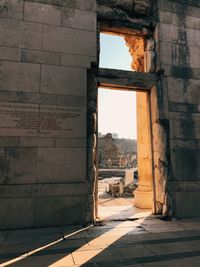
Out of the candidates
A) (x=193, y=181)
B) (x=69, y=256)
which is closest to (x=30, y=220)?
(x=69, y=256)

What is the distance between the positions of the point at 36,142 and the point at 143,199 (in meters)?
4.40

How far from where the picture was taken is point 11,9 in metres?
6.25

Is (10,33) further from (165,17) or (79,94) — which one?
(165,17)

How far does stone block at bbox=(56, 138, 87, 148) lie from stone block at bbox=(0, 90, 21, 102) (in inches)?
56.2

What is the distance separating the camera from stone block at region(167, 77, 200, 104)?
7.16 m

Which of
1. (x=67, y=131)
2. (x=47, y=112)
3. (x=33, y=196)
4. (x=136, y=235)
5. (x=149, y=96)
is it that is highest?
(x=149, y=96)

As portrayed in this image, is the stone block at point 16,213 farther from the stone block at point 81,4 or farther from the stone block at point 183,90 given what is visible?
the stone block at point 81,4

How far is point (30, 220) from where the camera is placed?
17.9 ft

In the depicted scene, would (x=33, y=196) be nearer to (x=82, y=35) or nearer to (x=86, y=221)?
(x=86, y=221)

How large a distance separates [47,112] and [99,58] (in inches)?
91.8

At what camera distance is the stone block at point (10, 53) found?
19.6 feet

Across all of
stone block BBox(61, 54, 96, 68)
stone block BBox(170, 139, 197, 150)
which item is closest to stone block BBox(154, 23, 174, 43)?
stone block BBox(61, 54, 96, 68)

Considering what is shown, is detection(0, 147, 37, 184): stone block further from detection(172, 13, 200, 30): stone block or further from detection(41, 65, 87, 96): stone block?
detection(172, 13, 200, 30): stone block

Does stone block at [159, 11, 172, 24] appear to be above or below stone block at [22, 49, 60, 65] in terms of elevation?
above
